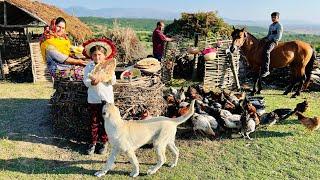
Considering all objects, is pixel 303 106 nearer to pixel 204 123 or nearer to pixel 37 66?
pixel 204 123

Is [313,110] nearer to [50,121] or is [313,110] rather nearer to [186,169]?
[186,169]

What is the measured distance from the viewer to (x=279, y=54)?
45.6 feet

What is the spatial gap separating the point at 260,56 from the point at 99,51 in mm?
7619

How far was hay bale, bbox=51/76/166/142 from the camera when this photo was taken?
8.62m

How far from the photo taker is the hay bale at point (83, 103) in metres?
8.62

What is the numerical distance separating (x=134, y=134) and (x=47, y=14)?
10518 mm

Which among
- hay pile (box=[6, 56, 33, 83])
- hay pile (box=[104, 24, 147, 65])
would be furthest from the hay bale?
hay pile (box=[104, 24, 147, 65])

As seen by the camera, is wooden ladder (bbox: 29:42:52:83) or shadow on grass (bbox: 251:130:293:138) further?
wooden ladder (bbox: 29:42:52:83)

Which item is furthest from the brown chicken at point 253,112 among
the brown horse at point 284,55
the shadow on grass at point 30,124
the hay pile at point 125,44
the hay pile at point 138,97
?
the hay pile at point 125,44

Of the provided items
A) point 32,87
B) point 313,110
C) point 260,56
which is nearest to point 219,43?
point 260,56

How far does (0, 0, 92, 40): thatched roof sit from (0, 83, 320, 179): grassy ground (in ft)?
19.8

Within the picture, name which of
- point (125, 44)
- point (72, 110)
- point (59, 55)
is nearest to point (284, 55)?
point (125, 44)

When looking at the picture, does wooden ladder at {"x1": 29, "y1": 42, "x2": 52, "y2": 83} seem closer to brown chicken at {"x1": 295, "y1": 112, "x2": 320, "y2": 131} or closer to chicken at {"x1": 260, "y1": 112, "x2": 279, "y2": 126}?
chicken at {"x1": 260, "y1": 112, "x2": 279, "y2": 126}

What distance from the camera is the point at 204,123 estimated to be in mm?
9000
